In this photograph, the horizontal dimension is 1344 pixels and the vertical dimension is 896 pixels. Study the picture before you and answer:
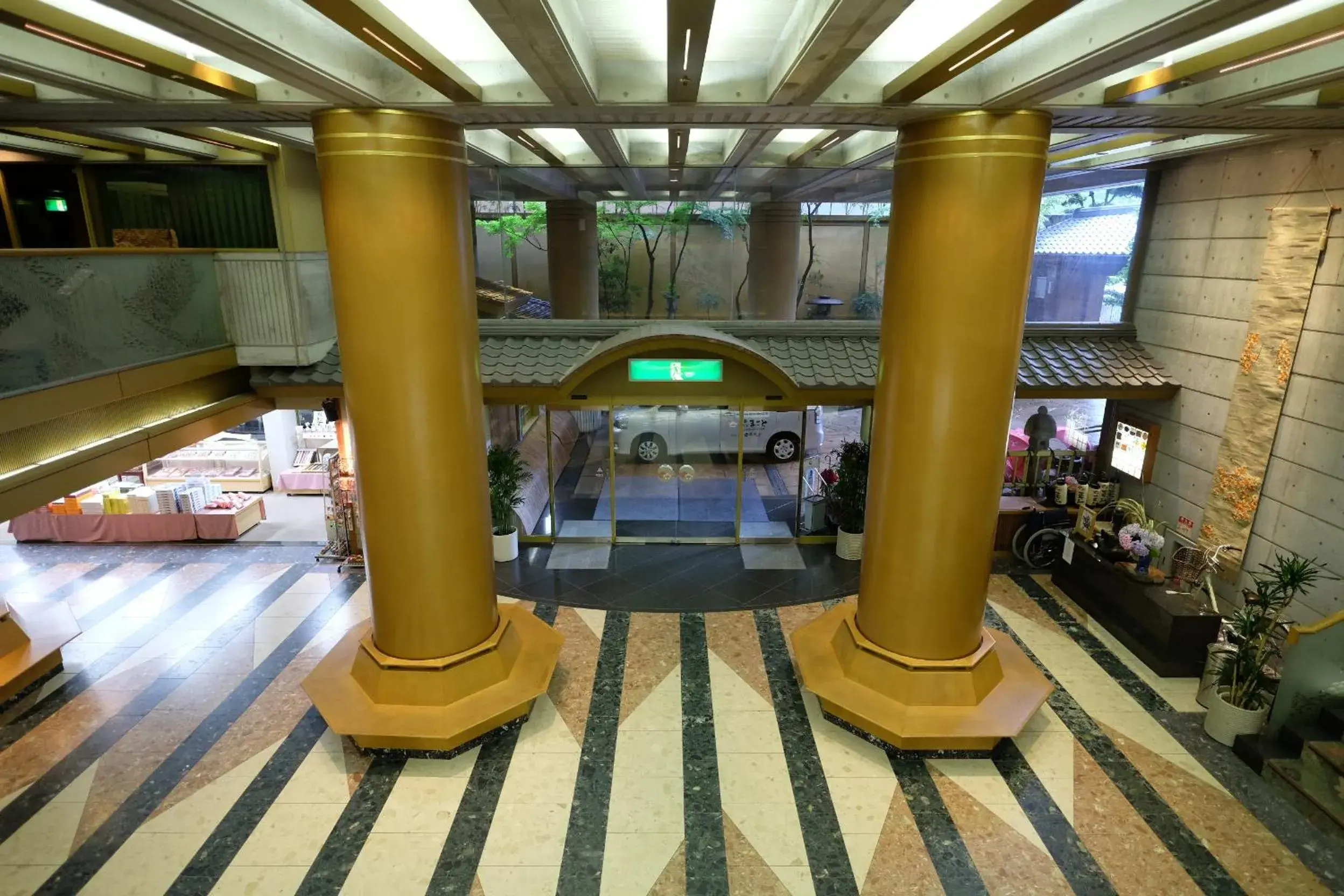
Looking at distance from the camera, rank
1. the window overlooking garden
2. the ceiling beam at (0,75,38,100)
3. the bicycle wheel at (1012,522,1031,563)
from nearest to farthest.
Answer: the ceiling beam at (0,75,38,100) → the bicycle wheel at (1012,522,1031,563) → the window overlooking garden

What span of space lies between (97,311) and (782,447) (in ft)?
30.2

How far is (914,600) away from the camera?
18.6ft

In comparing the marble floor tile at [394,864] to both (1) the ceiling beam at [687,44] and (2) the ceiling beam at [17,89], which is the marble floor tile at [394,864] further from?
(2) the ceiling beam at [17,89]

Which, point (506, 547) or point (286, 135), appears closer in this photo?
point (286, 135)

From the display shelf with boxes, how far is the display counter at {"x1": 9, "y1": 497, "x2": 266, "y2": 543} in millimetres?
1883

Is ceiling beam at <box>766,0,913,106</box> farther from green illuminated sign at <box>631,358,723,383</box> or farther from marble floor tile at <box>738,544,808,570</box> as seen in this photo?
marble floor tile at <box>738,544,808,570</box>

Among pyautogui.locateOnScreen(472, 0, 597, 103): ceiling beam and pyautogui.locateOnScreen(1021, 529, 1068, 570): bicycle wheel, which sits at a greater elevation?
pyautogui.locateOnScreen(472, 0, 597, 103): ceiling beam

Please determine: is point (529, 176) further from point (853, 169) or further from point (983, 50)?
point (983, 50)

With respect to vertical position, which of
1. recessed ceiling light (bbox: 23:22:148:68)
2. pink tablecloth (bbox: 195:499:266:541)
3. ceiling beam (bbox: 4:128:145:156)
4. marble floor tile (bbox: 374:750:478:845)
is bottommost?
marble floor tile (bbox: 374:750:478:845)

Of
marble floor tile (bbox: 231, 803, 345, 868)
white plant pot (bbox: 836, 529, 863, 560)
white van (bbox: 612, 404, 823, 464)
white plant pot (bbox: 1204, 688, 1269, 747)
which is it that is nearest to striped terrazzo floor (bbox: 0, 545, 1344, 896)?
marble floor tile (bbox: 231, 803, 345, 868)

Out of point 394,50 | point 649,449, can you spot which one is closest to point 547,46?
point 394,50

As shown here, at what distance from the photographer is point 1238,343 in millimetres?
7480

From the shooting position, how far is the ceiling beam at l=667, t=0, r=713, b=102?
2.93 m

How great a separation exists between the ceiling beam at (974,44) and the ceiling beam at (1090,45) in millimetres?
268
